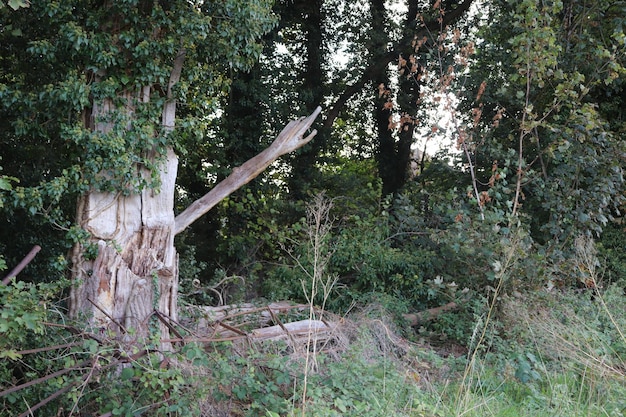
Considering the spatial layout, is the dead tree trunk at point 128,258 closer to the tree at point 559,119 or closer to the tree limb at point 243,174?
the tree limb at point 243,174

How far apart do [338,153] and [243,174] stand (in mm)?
8185

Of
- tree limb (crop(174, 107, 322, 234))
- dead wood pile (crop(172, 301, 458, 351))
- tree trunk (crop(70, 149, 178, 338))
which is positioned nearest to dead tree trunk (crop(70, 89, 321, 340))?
tree trunk (crop(70, 149, 178, 338))

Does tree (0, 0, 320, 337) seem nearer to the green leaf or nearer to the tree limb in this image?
the tree limb

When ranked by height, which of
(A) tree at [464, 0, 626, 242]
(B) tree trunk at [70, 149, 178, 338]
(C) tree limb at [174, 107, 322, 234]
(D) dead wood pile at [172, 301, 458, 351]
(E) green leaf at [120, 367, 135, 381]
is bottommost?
(E) green leaf at [120, 367, 135, 381]

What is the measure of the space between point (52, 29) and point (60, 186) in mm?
1796

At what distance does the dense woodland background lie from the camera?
6102mm

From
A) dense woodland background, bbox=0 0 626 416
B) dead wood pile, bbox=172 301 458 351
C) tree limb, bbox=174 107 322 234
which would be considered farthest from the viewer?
tree limb, bbox=174 107 322 234

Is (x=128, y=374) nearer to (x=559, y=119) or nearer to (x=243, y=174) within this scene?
(x=243, y=174)

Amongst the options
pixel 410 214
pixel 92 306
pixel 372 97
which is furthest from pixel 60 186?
pixel 372 97

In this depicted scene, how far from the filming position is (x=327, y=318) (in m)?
7.55

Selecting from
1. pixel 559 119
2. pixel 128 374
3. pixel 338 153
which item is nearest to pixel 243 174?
pixel 128 374

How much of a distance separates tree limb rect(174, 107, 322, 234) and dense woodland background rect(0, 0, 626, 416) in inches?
23.2

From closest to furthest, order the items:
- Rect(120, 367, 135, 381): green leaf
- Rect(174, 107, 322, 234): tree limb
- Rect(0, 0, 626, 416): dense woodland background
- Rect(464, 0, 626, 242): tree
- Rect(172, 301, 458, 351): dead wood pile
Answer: Rect(120, 367, 135, 381): green leaf < Rect(0, 0, 626, 416): dense woodland background < Rect(172, 301, 458, 351): dead wood pile < Rect(174, 107, 322, 234): tree limb < Rect(464, 0, 626, 242): tree

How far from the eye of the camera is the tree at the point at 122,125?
19.8ft
